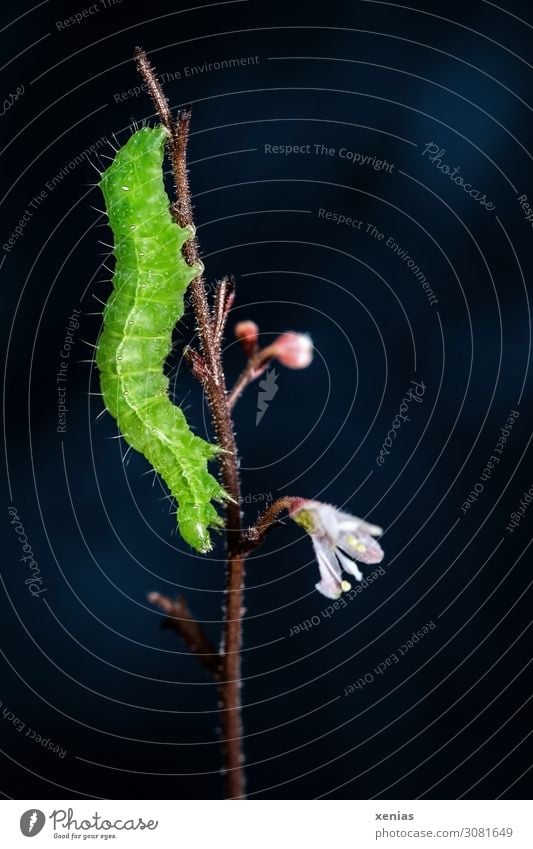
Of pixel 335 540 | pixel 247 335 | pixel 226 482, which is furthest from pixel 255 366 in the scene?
pixel 335 540

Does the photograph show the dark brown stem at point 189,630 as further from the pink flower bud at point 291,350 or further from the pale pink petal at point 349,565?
the pink flower bud at point 291,350

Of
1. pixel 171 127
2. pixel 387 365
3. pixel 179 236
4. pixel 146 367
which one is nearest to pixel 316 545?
pixel 146 367

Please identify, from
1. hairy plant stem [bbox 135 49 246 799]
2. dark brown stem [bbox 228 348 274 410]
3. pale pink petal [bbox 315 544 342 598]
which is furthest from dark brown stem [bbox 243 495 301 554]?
dark brown stem [bbox 228 348 274 410]

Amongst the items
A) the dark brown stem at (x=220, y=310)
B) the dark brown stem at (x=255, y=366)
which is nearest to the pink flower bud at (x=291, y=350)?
the dark brown stem at (x=255, y=366)

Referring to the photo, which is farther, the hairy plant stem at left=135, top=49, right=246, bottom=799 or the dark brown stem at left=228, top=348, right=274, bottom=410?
the dark brown stem at left=228, top=348, right=274, bottom=410

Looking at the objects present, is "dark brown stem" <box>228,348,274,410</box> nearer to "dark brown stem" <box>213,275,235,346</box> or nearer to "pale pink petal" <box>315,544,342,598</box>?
→ "dark brown stem" <box>213,275,235,346</box>

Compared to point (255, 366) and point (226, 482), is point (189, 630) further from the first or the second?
point (255, 366)

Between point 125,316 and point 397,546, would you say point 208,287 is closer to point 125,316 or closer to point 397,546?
point 125,316
